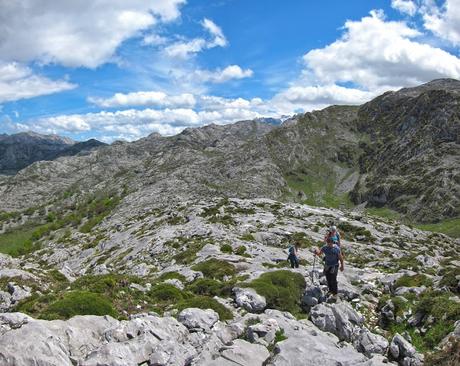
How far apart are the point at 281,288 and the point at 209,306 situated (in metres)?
5.54

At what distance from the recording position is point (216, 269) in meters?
37.5

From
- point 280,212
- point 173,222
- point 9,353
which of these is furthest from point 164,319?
point 280,212

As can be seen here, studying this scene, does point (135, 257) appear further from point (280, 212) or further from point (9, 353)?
point (9, 353)

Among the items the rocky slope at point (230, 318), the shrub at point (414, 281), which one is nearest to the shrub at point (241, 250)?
the rocky slope at point (230, 318)

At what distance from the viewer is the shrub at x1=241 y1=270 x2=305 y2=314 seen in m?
24.6

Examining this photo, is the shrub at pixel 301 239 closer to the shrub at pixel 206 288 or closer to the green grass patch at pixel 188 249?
the green grass patch at pixel 188 249

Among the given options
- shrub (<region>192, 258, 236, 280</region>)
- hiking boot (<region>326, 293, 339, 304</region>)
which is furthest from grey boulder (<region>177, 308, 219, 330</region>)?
shrub (<region>192, 258, 236, 280</region>)

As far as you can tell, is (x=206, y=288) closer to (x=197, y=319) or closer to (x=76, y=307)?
(x=197, y=319)

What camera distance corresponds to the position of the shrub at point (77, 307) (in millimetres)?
18734

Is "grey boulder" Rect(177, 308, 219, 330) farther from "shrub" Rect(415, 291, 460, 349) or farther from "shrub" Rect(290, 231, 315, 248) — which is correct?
"shrub" Rect(290, 231, 315, 248)

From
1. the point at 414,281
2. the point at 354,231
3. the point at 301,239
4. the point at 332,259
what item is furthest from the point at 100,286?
the point at 354,231

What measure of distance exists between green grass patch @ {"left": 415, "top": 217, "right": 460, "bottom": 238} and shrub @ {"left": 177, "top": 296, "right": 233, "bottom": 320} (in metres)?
162

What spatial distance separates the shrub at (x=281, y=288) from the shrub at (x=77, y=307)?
906 cm

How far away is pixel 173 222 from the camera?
87312mm
